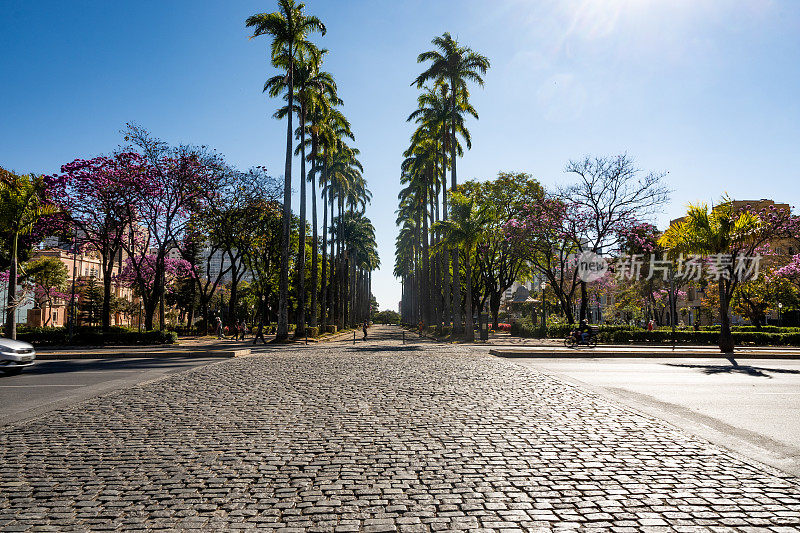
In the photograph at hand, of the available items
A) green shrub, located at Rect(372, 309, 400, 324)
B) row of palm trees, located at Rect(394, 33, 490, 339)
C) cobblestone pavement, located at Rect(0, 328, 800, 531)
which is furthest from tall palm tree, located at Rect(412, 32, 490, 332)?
green shrub, located at Rect(372, 309, 400, 324)

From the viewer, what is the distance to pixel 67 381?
43.6 ft

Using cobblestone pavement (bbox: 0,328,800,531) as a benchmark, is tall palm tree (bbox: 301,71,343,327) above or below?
above

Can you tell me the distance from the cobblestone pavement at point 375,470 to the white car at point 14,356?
710 cm

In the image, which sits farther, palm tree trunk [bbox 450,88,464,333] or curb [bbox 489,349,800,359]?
palm tree trunk [bbox 450,88,464,333]

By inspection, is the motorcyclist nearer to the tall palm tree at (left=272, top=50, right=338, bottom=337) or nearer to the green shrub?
the tall palm tree at (left=272, top=50, right=338, bottom=337)

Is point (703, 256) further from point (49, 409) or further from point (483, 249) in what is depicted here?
point (483, 249)

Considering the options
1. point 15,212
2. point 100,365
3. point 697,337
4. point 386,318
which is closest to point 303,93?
point 15,212

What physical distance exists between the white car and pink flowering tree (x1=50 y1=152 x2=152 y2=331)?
1644 cm

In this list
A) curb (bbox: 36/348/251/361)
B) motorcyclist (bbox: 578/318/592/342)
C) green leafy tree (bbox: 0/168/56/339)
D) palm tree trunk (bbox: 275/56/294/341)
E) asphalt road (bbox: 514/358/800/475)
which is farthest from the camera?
palm tree trunk (bbox: 275/56/294/341)

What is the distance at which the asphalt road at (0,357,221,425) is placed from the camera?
9.48m

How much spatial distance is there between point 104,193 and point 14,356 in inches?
785

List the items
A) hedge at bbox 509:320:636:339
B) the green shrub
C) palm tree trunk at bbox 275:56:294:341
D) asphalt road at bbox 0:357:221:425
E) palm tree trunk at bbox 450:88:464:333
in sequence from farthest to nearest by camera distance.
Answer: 1. the green shrub
2. palm tree trunk at bbox 450:88:464:333
3. hedge at bbox 509:320:636:339
4. palm tree trunk at bbox 275:56:294:341
5. asphalt road at bbox 0:357:221:425

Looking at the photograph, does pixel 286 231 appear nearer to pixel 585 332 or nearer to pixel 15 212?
pixel 15 212

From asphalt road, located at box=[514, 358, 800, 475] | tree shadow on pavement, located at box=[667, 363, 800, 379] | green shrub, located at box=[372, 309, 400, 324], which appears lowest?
green shrub, located at box=[372, 309, 400, 324]
